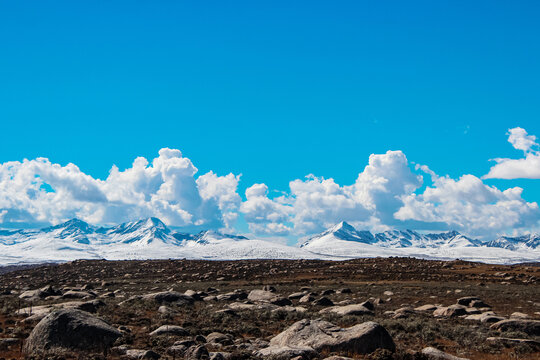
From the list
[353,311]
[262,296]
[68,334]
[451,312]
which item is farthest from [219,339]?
[262,296]

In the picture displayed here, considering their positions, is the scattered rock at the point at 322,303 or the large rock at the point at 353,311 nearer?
the large rock at the point at 353,311

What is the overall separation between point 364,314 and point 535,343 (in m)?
10.6

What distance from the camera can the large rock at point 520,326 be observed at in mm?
21312

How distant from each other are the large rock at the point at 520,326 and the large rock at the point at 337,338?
9.49 m

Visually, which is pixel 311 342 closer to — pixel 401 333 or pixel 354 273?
pixel 401 333

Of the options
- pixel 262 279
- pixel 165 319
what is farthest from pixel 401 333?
pixel 262 279

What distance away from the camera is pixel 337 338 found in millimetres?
16141

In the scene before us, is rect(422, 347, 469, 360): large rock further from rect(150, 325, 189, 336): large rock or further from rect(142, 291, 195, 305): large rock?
rect(142, 291, 195, 305): large rock

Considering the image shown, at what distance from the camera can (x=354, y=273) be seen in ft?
238

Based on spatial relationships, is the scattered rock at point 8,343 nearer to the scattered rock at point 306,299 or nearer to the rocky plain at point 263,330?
the rocky plain at point 263,330

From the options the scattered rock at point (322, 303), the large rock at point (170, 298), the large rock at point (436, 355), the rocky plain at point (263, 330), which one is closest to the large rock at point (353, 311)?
the rocky plain at point (263, 330)

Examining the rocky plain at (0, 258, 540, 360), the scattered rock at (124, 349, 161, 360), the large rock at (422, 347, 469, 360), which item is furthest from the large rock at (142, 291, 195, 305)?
the large rock at (422, 347, 469, 360)

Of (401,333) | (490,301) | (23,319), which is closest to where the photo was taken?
(401,333)

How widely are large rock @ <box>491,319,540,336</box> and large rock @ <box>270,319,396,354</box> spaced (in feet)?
31.1
